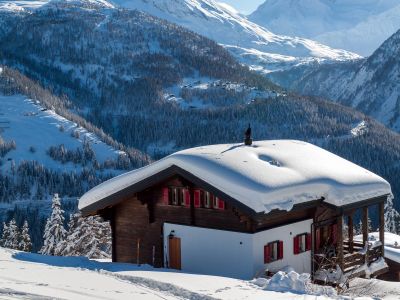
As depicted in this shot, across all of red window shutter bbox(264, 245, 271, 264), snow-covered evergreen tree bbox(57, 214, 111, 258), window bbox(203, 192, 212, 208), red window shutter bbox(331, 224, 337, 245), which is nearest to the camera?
red window shutter bbox(264, 245, 271, 264)

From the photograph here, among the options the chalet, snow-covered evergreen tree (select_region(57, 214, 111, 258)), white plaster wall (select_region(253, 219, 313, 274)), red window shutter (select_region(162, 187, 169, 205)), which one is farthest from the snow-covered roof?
snow-covered evergreen tree (select_region(57, 214, 111, 258))

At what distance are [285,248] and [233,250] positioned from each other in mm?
2543

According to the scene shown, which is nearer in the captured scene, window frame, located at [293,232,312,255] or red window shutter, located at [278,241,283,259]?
red window shutter, located at [278,241,283,259]

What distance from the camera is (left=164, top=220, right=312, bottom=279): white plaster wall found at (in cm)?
2525

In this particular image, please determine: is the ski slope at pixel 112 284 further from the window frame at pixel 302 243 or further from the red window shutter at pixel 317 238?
the red window shutter at pixel 317 238

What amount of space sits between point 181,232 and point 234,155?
406 cm

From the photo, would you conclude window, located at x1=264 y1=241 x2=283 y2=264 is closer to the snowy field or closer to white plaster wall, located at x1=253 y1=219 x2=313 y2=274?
white plaster wall, located at x1=253 y1=219 x2=313 y2=274

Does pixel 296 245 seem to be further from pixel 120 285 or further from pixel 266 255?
pixel 120 285

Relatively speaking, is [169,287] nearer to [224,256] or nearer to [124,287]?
[124,287]

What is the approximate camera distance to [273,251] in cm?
2645

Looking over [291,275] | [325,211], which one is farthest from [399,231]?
[291,275]

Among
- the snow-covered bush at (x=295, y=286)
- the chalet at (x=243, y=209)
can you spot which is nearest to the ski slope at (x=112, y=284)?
the snow-covered bush at (x=295, y=286)

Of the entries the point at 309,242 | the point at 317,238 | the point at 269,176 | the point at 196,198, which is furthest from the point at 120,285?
the point at 317,238

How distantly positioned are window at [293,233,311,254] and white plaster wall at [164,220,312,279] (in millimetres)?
176
